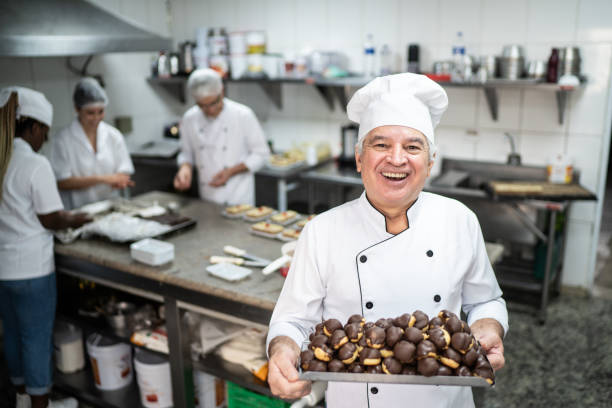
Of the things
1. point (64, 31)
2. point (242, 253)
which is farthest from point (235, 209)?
point (64, 31)

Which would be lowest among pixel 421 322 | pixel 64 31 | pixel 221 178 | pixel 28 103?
pixel 221 178

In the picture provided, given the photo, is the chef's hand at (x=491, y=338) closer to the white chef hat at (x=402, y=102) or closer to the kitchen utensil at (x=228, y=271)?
the white chef hat at (x=402, y=102)

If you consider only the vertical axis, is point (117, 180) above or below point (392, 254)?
below

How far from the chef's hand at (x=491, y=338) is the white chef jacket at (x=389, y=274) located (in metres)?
0.04

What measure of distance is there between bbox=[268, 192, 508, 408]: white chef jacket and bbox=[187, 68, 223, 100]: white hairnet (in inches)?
86.9

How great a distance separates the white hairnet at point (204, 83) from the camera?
11.7 feet

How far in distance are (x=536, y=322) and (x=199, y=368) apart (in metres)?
2.51

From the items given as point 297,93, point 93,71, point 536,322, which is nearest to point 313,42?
point 297,93

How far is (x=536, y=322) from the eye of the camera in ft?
12.6

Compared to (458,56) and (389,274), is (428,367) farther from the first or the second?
(458,56)

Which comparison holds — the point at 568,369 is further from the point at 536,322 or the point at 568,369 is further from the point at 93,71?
the point at 93,71

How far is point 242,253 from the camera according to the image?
8.36 feet

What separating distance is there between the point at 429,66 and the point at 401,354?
136 inches

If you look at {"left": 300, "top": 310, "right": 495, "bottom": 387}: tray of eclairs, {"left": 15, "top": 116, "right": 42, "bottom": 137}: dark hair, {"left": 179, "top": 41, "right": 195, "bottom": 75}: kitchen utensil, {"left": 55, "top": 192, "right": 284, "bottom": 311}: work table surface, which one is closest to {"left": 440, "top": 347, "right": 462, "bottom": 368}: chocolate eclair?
{"left": 300, "top": 310, "right": 495, "bottom": 387}: tray of eclairs
